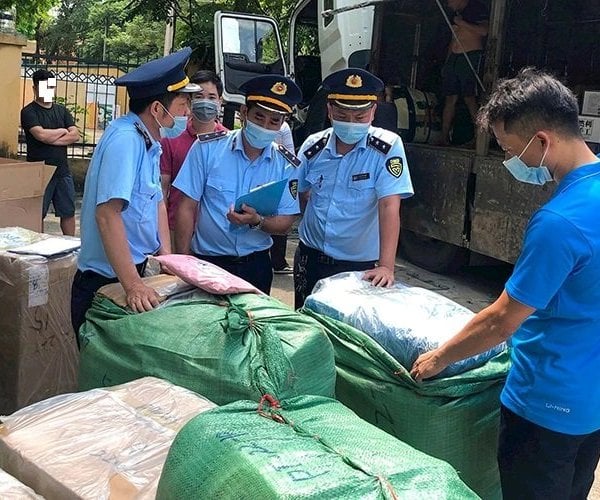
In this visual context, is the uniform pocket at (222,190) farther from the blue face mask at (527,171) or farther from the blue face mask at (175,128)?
the blue face mask at (527,171)

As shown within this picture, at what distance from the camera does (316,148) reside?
10.1 ft

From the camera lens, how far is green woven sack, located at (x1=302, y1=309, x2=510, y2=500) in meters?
2.03

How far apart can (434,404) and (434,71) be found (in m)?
6.56

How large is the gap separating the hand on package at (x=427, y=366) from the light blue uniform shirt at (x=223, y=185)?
1102 mm

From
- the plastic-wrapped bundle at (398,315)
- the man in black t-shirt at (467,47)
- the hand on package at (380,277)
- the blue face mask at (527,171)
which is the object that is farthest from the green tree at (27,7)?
the blue face mask at (527,171)

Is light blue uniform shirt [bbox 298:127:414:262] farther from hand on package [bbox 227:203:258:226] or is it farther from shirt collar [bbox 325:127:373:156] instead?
hand on package [bbox 227:203:258:226]

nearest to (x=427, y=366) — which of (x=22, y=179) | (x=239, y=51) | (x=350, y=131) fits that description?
(x=350, y=131)

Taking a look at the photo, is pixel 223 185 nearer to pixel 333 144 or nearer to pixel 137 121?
pixel 333 144

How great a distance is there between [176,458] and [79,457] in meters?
0.26

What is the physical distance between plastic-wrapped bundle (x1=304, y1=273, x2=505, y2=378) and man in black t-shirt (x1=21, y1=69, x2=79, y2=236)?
4.02m

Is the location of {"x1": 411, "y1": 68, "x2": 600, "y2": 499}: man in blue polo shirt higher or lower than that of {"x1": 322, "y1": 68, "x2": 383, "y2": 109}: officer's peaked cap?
lower

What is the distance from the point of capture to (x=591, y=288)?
5.62ft

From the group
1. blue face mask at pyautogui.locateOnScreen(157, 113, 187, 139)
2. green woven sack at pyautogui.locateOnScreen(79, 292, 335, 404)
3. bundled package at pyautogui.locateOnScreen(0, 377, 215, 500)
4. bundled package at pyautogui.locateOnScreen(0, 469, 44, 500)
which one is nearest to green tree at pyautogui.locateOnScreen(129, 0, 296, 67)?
blue face mask at pyautogui.locateOnScreen(157, 113, 187, 139)

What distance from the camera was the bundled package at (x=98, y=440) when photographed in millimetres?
1429
